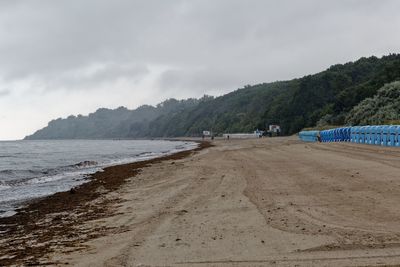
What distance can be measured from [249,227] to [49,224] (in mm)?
5150

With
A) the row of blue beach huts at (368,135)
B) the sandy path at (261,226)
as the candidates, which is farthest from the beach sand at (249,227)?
the row of blue beach huts at (368,135)

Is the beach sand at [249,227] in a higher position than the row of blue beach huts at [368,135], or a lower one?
lower

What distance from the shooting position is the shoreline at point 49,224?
7216mm

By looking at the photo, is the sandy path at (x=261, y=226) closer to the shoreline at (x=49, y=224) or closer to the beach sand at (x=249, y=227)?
the beach sand at (x=249, y=227)

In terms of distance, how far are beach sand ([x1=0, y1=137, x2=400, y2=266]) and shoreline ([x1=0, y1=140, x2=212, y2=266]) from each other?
A: 0.08 metres

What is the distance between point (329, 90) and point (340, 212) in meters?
99.3

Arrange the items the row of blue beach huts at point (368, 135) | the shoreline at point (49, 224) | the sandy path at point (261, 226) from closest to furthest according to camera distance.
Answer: the sandy path at point (261, 226)
the shoreline at point (49, 224)
the row of blue beach huts at point (368, 135)

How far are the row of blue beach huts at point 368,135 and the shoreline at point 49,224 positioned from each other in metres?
18.7

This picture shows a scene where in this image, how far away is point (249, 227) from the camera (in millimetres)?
7250

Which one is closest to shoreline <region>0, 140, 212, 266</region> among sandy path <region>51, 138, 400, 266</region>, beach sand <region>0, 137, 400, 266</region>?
beach sand <region>0, 137, 400, 266</region>

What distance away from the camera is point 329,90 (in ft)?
335

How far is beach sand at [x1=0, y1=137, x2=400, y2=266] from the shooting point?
18.5ft

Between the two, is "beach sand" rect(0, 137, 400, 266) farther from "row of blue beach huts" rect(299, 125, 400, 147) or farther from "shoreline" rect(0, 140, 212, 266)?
"row of blue beach huts" rect(299, 125, 400, 147)

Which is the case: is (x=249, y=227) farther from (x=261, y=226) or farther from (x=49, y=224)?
(x=49, y=224)
